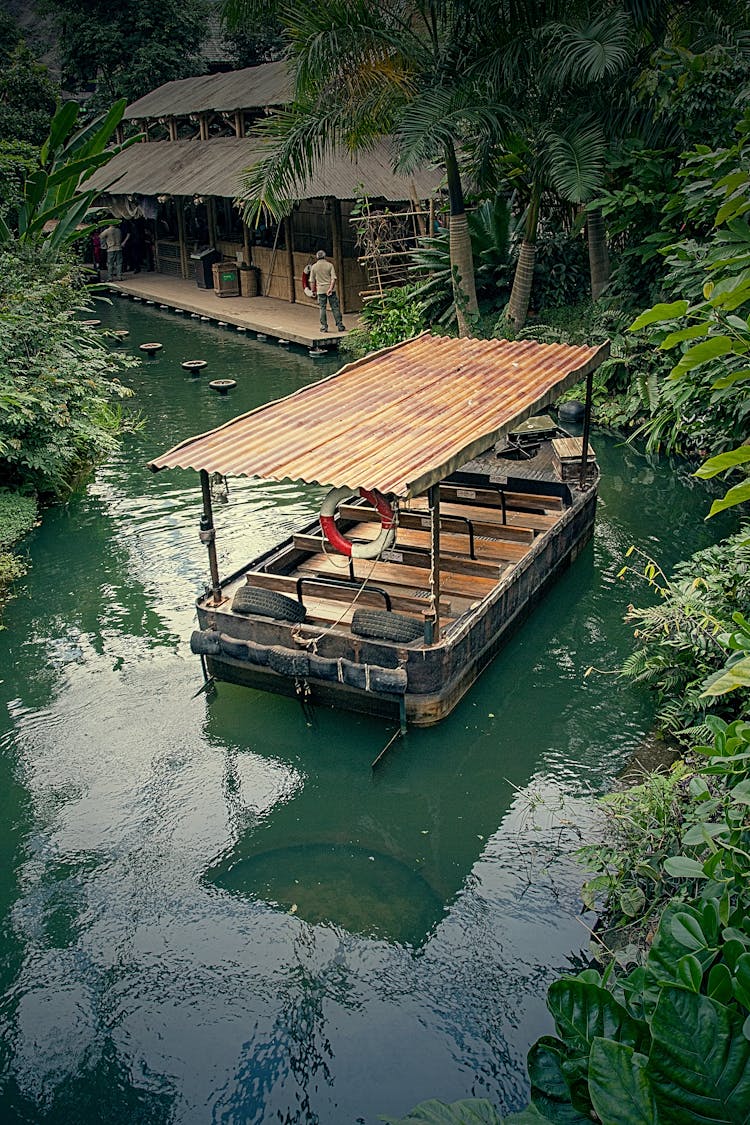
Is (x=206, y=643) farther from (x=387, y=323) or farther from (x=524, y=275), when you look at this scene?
(x=387, y=323)

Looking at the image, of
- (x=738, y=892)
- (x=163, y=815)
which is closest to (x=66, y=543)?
(x=163, y=815)

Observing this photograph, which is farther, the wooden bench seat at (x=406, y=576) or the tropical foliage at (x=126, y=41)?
the tropical foliage at (x=126, y=41)

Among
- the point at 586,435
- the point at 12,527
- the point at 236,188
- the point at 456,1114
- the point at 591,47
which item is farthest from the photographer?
the point at 236,188

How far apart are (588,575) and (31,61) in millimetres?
28746

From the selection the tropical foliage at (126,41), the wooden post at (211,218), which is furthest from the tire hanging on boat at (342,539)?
the tropical foliage at (126,41)

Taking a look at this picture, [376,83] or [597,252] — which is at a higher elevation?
[376,83]

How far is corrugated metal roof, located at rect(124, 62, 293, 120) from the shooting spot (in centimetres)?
2250

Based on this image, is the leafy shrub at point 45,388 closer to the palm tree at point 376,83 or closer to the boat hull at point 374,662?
the palm tree at point 376,83

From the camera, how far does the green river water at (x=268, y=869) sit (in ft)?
16.4

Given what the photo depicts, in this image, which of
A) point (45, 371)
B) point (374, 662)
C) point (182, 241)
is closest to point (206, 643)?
point (374, 662)

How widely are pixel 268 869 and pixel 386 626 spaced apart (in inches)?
76.4

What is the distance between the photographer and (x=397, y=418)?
8188 millimetres

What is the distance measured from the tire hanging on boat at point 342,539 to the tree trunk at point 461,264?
29.6 ft

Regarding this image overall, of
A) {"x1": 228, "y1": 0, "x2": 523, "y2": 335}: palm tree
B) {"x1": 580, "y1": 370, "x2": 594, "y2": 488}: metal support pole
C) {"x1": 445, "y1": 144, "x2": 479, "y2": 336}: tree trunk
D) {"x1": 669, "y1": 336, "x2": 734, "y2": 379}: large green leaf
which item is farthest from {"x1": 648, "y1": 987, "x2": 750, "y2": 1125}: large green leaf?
{"x1": 445, "y1": 144, "x2": 479, "y2": 336}: tree trunk
